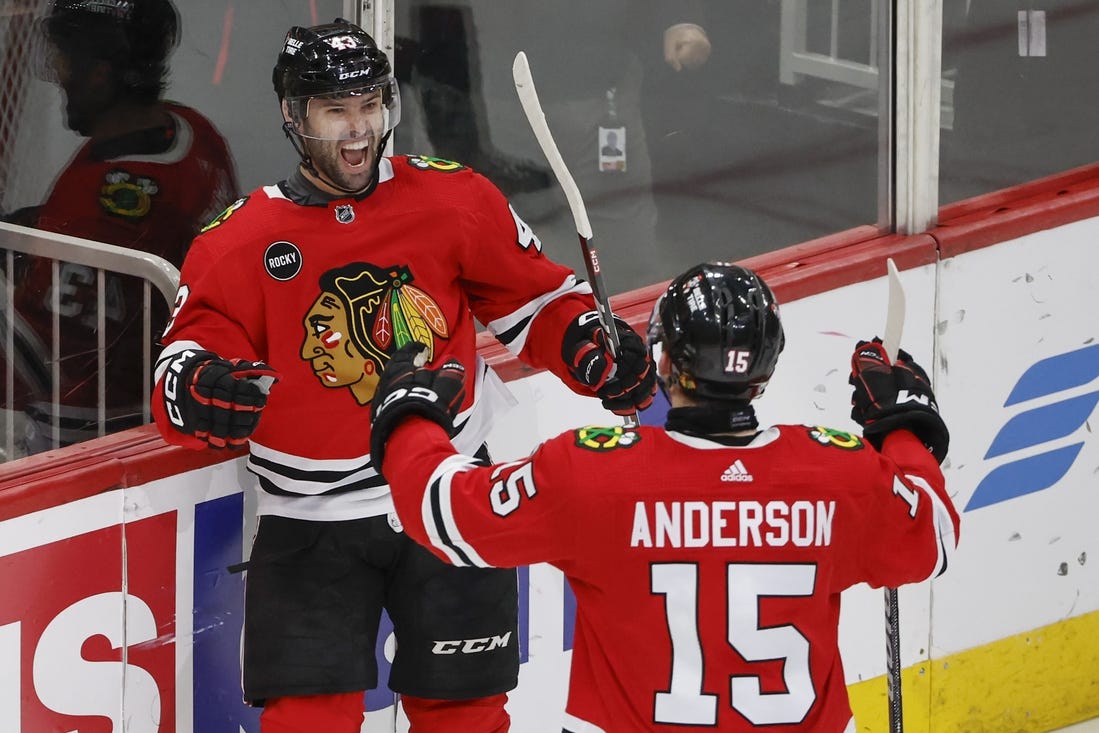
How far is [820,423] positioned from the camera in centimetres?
339

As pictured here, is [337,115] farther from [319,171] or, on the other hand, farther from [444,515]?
[444,515]

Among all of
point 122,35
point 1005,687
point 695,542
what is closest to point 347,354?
point 695,542

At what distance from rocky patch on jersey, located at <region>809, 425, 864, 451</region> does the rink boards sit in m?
1.02

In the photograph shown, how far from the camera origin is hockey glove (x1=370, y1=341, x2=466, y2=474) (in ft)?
7.07

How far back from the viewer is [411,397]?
2.15 m

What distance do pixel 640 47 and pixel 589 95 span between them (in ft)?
0.51

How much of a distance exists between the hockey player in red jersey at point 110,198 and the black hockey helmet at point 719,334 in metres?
1.21

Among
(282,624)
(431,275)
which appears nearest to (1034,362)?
(431,275)

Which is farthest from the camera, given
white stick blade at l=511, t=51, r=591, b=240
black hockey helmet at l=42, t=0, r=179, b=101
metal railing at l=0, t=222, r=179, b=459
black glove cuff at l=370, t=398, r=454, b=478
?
black hockey helmet at l=42, t=0, r=179, b=101

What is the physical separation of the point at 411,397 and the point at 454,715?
0.73m

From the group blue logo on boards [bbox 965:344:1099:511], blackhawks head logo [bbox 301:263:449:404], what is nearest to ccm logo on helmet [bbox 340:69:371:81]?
blackhawks head logo [bbox 301:263:449:404]

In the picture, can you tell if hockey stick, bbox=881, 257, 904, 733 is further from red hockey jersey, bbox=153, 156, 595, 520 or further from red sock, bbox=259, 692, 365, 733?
red sock, bbox=259, 692, 365, 733

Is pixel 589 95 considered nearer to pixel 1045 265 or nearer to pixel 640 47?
pixel 640 47

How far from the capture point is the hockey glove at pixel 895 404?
2.26 m
